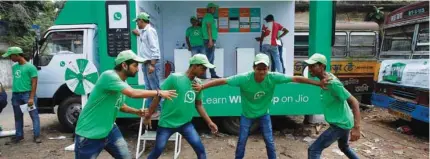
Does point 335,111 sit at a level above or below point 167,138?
above

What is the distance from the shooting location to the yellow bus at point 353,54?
908 cm

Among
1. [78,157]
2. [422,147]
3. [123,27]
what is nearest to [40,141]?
[123,27]

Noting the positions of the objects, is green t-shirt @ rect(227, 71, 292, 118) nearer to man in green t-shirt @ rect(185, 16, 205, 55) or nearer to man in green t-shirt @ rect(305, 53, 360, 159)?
man in green t-shirt @ rect(305, 53, 360, 159)

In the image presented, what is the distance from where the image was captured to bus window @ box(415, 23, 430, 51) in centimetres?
602

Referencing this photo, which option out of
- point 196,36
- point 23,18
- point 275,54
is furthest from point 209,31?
point 23,18

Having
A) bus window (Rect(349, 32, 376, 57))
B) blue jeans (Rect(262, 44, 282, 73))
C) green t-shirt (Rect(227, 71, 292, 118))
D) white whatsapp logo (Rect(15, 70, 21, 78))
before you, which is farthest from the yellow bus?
white whatsapp logo (Rect(15, 70, 21, 78))

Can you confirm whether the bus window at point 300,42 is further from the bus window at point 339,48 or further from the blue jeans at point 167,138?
the blue jeans at point 167,138

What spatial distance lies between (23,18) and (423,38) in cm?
1698

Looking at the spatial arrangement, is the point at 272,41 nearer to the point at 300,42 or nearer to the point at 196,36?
the point at 196,36

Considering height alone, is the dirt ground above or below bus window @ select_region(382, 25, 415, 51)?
below

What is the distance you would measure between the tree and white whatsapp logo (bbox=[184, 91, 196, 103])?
1419cm

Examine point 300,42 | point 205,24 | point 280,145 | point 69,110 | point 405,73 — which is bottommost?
point 280,145

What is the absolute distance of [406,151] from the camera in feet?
17.3

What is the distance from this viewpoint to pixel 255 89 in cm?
379
